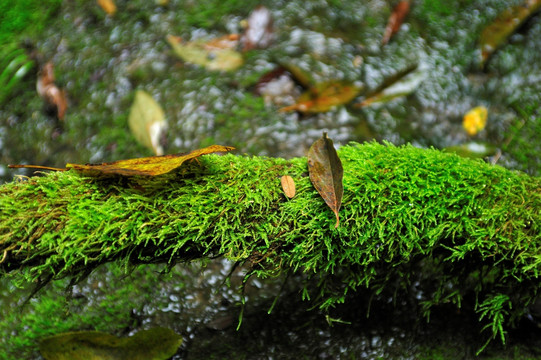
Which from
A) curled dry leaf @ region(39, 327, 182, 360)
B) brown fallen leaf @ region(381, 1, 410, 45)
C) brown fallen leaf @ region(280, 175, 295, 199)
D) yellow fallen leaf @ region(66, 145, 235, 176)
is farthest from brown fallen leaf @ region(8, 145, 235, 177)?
brown fallen leaf @ region(381, 1, 410, 45)

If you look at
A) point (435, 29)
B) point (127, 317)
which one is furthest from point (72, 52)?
point (435, 29)

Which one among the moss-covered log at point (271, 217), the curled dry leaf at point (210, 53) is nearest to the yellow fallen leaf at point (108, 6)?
the curled dry leaf at point (210, 53)

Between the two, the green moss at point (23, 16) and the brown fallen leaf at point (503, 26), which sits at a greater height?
the green moss at point (23, 16)

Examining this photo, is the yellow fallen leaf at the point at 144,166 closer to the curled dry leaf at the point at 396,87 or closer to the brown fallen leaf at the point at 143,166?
the brown fallen leaf at the point at 143,166

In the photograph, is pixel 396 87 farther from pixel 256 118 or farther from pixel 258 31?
pixel 258 31

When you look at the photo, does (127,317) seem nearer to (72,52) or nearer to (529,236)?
(529,236)

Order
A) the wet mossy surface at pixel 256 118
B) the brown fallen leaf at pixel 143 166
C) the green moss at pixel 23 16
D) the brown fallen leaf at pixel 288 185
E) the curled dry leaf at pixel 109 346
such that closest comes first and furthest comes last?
the brown fallen leaf at pixel 143 166
the brown fallen leaf at pixel 288 185
the curled dry leaf at pixel 109 346
the wet mossy surface at pixel 256 118
the green moss at pixel 23 16
